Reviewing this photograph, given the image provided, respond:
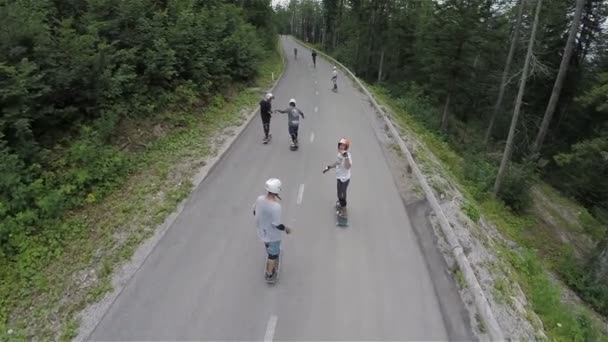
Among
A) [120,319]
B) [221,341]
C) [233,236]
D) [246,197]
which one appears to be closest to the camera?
[221,341]

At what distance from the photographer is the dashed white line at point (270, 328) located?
561cm

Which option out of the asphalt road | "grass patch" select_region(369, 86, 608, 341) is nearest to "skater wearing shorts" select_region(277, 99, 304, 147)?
the asphalt road

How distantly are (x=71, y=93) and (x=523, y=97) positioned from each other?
100 feet

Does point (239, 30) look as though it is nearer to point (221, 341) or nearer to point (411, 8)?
point (221, 341)

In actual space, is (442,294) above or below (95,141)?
below

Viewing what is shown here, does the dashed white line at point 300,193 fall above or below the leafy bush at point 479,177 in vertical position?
above

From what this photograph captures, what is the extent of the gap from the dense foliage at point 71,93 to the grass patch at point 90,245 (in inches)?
11.4

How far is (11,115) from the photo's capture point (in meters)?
8.30

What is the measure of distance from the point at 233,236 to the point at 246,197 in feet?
6.52

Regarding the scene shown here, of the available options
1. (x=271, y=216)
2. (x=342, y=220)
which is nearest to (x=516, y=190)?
(x=342, y=220)

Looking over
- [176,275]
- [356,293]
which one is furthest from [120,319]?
[356,293]

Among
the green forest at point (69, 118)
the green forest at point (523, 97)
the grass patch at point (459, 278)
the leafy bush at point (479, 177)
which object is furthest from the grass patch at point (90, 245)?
the green forest at point (523, 97)

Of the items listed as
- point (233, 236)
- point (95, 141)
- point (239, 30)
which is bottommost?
point (233, 236)

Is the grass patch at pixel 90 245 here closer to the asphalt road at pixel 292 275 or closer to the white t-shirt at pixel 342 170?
the asphalt road at pixel 292 275
